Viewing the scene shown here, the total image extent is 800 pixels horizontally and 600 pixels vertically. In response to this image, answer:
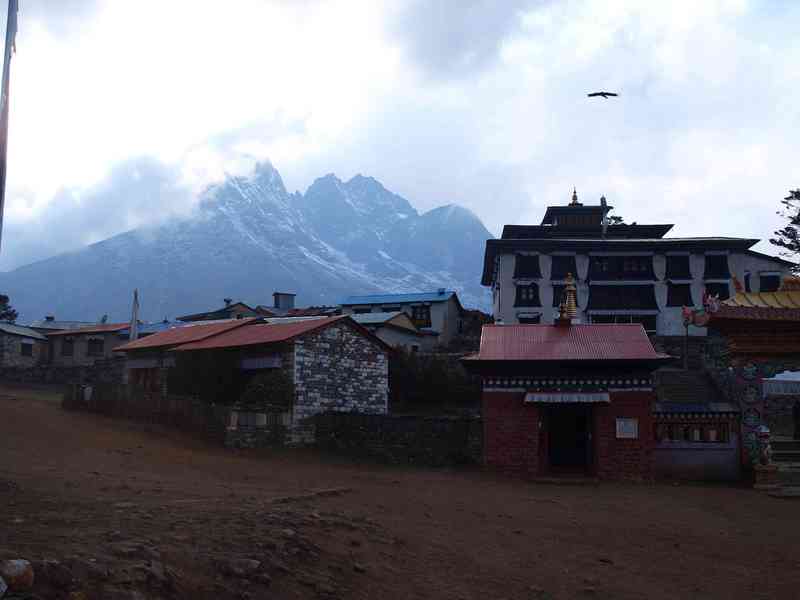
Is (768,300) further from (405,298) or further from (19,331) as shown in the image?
(19,331)

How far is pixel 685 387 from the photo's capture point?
38875mm

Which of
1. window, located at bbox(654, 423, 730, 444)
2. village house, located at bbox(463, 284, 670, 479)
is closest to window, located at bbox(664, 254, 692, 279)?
village house, located at bbox(463, 284, 670, 479)

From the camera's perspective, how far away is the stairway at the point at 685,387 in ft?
123

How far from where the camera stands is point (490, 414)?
2370 cm

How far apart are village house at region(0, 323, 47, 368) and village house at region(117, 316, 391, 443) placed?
77.9 feet

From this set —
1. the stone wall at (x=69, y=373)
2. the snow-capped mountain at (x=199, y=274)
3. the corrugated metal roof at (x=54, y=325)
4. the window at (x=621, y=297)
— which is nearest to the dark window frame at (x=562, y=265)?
the window at (x=621, y=297)

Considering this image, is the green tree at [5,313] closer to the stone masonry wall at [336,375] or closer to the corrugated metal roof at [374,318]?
the corrugated metal roof at [374,318]

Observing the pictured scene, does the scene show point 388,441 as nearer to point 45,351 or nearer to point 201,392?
point 201,392

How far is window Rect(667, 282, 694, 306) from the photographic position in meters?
52.2

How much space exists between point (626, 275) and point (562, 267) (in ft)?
14.2

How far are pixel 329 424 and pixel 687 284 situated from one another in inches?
1325

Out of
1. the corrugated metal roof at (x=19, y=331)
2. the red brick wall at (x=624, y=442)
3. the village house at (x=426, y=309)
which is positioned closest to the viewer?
the red brick wall at (x=624, y=442)

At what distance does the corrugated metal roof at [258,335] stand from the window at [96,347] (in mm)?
24966

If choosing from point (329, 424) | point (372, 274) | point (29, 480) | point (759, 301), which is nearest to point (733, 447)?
point (759, 301)
